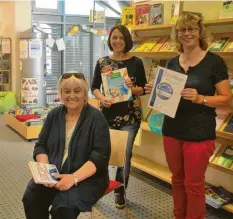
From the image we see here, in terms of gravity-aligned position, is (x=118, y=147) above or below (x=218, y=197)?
above

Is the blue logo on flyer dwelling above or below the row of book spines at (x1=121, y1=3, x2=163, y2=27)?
below

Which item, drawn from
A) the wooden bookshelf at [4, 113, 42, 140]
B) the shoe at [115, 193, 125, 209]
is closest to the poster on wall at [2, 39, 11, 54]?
the wooden bookshelf at [4, 113, 42, 140]

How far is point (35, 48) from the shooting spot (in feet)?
22.1

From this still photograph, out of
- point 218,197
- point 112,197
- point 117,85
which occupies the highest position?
point 117,85

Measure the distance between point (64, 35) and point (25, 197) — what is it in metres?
6.83

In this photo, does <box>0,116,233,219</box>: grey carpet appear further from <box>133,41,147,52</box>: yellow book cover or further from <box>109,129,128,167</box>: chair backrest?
<box>133,41,147,52</box>: yellow book cover

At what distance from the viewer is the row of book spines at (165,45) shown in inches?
102

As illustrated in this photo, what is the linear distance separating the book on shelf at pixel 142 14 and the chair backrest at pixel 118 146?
1.44 m

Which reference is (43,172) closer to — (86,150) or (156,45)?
(86,150)

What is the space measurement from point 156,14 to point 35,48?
4.09m

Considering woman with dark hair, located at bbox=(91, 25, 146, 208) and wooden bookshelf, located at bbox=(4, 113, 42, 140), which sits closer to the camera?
woman with dark hair, located at bbox=(91, 25, 146, 208)

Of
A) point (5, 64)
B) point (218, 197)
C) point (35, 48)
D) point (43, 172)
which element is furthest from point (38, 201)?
point (5, 64)

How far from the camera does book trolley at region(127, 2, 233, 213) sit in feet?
8.64

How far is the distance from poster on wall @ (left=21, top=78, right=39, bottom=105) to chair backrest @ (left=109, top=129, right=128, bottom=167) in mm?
4686
